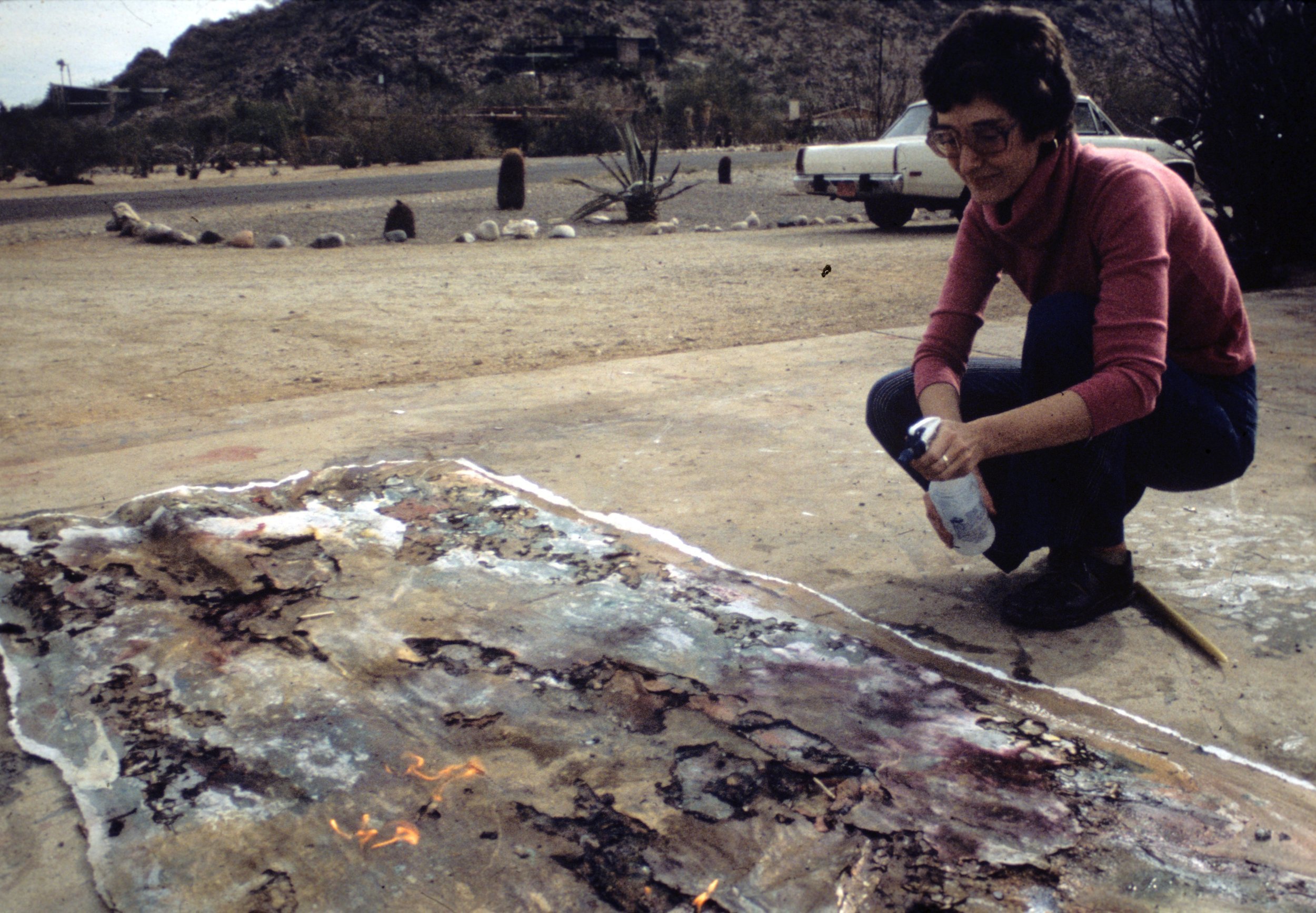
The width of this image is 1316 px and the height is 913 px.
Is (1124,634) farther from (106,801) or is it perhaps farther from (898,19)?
(898,19)

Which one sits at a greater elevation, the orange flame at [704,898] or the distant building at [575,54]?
the distant building at [575,54]

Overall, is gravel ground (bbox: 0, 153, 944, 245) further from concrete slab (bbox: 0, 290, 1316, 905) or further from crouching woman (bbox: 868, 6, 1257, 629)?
crouching woman (bbox: 868, 6, 1257, 629)

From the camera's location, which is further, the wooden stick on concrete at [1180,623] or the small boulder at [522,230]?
the small boulder at [522,230]

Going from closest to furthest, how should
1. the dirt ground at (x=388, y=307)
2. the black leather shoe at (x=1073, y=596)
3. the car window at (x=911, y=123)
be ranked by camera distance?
the black leather shoe at (x=1073, y=596), the dirt ground at (x=388, y=307), the car window at (x=911, y=123)

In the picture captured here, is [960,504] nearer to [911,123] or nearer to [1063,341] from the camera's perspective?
[1063,341]

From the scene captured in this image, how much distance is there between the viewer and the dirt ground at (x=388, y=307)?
3.72 metres

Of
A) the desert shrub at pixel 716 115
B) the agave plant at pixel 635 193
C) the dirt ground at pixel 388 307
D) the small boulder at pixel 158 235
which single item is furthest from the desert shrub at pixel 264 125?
the dirt ground at pixel 388 307

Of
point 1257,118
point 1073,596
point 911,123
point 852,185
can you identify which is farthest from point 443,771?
point 911,123

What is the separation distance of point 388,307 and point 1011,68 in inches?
162

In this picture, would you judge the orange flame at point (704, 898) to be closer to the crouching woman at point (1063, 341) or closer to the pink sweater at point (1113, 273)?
the crouching woman at point (1063, 341)

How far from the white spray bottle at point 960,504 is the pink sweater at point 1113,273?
0.68 ft

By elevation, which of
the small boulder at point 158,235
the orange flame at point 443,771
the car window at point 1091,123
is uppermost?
the car window at point 1091,123

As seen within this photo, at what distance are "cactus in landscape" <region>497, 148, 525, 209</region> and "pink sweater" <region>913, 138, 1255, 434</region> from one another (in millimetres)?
9547

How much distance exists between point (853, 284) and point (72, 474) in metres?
4.51
